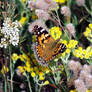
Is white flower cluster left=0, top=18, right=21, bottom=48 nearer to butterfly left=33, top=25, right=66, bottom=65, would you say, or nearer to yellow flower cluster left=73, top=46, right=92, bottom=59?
butterfly left=33, top=25, right=66, bottom=65

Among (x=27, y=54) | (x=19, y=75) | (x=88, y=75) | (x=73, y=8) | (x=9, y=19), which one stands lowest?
(x=88, y=75)

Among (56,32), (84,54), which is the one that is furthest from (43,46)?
(84,54)

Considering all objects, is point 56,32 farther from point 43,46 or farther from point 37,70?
point 37,70

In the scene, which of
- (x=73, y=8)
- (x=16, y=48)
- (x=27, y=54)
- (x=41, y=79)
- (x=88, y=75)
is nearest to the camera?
(x=88, y=75)

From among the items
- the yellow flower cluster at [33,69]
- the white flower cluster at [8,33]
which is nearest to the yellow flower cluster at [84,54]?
the yellow flower cluster at [33,69]

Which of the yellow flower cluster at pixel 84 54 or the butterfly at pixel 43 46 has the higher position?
the butterfly at pixel 43 46

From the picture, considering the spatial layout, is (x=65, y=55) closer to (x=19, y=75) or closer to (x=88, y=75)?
(x=88, y=75)

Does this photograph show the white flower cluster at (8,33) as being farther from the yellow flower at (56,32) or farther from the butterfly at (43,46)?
the yellow flower at (56,32)

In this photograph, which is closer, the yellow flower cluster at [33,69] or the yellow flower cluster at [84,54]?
the yellow flower cluster at [84,54]

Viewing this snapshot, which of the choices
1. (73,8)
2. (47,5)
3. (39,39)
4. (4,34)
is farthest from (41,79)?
(73,8)
